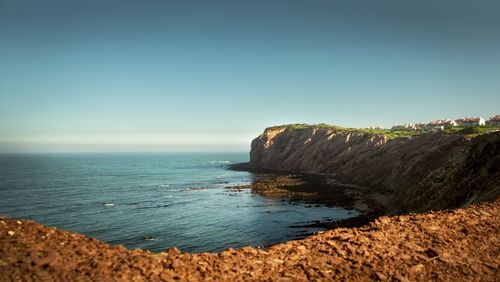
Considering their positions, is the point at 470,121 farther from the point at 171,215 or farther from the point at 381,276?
the point at 381,276

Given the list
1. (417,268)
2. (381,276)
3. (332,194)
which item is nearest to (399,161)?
(332,194)

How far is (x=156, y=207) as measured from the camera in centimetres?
5762

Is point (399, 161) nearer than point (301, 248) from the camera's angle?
No

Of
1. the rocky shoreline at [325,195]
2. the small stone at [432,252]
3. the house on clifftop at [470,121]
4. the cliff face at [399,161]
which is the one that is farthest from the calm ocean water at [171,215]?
the house on clifftop at [470,121]

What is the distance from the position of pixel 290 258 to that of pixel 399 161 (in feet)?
224

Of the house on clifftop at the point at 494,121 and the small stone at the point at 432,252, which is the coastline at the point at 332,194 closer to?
the small stone at the point at 432,252

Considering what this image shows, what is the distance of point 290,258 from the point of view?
31.3ft

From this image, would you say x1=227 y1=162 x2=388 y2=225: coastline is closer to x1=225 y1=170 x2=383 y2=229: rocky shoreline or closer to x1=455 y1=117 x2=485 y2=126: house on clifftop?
x1=225 y1=170 x2=383 y2=229: rocky shoreline

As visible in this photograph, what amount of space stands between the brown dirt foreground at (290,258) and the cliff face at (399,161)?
913 centimetres

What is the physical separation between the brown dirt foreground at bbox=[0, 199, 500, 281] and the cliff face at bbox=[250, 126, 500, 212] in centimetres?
913

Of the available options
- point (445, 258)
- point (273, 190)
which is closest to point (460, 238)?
point (445, 258)

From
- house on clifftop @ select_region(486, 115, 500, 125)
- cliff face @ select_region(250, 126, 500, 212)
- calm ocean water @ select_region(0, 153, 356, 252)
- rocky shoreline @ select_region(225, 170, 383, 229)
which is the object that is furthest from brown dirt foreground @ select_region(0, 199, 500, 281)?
house on clifftop @ select_region(486, 115, 500, 125)

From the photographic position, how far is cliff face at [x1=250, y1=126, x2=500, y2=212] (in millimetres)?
25350

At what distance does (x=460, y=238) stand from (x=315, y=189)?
206 ft
